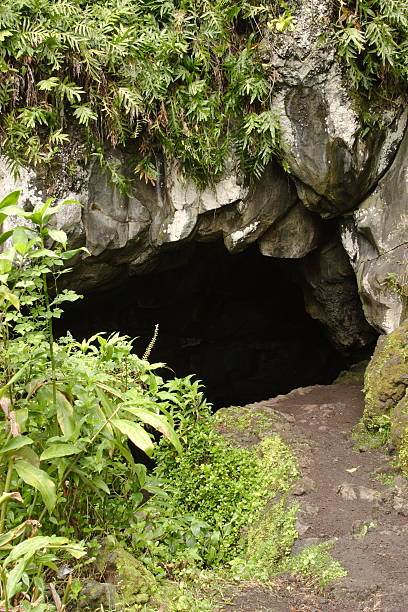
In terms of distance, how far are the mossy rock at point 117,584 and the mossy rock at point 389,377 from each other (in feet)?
8.36

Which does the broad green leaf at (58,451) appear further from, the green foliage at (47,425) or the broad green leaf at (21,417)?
the broad green leaf at (21,417)

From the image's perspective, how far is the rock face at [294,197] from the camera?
5273mm

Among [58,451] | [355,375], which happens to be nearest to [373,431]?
[355,375]

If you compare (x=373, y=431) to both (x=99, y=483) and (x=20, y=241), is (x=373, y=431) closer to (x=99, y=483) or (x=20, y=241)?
(x=99, y=483)

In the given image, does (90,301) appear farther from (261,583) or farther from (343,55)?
(261,583)

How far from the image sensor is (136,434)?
2.05 meters

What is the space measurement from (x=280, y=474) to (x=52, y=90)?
3610 mm

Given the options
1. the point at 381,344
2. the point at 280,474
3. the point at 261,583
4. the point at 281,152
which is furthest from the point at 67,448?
the point at 281,152

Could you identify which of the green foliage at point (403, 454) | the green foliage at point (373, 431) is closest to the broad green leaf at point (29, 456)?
the green foliage at point (403, 454)

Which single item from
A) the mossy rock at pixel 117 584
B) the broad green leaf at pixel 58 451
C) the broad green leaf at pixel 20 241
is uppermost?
the broad green leaf at pixel 20 241

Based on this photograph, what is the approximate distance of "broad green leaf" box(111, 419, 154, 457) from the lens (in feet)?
6.47

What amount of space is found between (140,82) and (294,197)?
1962mm

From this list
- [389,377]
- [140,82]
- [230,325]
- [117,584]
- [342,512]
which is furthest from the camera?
[230,325]

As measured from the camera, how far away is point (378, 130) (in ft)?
17.8
